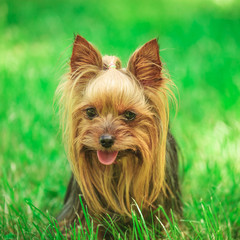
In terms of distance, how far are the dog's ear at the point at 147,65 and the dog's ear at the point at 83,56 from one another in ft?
0.60

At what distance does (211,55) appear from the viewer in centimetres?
545

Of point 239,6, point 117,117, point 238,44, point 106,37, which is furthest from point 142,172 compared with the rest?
point 239,6

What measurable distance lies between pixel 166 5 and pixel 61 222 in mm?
7156

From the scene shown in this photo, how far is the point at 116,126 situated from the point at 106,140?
0.30 ft

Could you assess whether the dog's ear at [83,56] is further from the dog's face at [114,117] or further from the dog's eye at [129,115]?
the dog's eye at [129,115]

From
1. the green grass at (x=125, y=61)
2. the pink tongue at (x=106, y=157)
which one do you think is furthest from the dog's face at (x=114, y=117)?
the green grass at (x=125, y=61)

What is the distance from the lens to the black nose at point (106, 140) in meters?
1.89

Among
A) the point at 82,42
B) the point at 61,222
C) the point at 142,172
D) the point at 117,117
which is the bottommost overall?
the point at 61,222

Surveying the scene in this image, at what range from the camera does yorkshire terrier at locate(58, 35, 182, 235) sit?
1929 millimetres

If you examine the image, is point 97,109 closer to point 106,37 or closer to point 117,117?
point 117,117

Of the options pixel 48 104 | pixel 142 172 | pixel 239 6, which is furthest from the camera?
pixel 239 6

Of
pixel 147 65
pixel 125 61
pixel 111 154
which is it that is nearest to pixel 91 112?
pixel 111 154

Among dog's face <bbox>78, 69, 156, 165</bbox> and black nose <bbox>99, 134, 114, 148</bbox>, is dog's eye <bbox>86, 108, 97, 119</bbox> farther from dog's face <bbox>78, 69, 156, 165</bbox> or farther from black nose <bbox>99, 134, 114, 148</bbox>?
black nose <bbox>99, 134, 114, 148</bbox>

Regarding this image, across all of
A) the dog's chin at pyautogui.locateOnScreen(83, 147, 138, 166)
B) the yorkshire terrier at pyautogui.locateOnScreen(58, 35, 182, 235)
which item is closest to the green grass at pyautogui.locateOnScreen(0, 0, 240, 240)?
the yorkshire terrier at pyautogui.locateOnScreen(58, 35, 182, 235)
